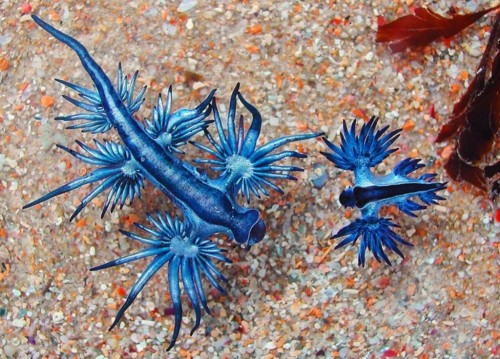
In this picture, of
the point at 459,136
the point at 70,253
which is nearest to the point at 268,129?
the point at 459,136

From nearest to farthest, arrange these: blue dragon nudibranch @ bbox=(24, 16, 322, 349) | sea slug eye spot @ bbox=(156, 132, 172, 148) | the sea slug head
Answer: blue dragon nudibranch @ bbox=(24, 16, 322, 349) → sea slug eye spot @ bbox=(156, 132, 172, 148) → the sea slug head

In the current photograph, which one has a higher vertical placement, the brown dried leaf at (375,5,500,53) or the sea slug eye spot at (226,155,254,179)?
the brown dried leaf at (375,5,500,53)

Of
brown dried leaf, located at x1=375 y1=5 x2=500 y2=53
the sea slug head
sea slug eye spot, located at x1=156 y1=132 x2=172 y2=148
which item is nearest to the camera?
sea slug eye spot, located at x1=156 y1=132 x2=172 y2=148

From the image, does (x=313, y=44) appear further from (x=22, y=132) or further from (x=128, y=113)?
(x=22, y=132)

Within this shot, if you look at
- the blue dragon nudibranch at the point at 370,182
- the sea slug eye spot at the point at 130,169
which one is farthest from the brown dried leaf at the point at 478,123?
the sea slug eye spot at the point at 130,169

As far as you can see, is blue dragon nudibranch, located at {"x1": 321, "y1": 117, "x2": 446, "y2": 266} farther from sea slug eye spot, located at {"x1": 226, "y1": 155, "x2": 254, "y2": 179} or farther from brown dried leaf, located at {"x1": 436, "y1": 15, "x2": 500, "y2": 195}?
brown dried leaf, located at {"x1": 436, "y1": 15, "x2": 500, "y2": 195}

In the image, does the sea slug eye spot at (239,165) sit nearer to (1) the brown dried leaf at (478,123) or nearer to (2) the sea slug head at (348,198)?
(2) the sea slug head at (348,198)

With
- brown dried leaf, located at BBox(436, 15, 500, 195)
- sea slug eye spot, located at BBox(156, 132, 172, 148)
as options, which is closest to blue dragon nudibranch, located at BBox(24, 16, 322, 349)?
sea slug eye spot, located at BBox(156, 132, 172, 148)

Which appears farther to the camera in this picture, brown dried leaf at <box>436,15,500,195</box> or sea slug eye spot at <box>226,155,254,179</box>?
brown dried leaf at <box>436,15,500,195</box>
